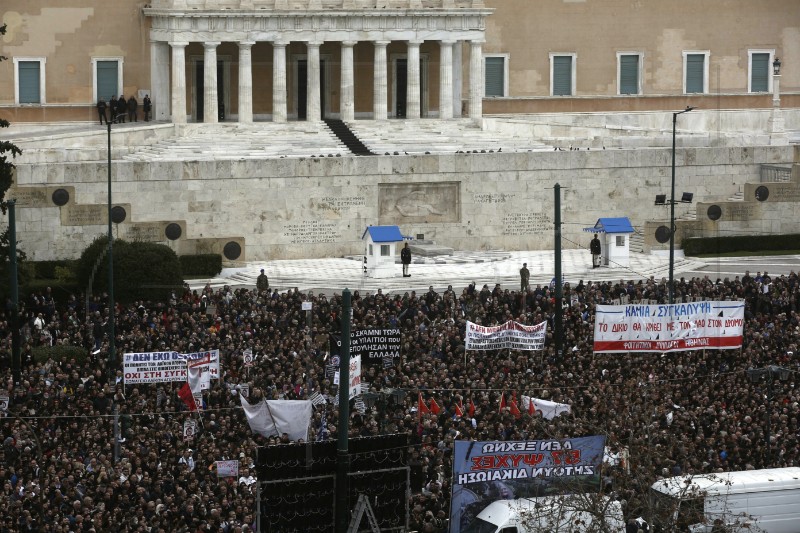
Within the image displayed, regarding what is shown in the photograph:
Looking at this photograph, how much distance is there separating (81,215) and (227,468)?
85.7ft

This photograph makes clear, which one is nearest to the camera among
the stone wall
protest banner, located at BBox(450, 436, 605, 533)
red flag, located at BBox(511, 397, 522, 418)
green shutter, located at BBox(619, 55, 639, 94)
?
protest banner, located at BBox(450, 436, 605, 533)

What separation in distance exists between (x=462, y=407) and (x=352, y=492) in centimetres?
1072

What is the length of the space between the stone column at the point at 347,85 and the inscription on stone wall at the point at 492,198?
9448mm

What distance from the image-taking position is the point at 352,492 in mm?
26922

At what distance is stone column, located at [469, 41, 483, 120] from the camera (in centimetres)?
7206

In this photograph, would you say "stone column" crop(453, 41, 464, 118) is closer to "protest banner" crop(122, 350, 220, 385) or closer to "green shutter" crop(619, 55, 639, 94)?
"green shutter" crop(619, 55, 639, 94)

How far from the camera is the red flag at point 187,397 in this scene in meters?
38.1

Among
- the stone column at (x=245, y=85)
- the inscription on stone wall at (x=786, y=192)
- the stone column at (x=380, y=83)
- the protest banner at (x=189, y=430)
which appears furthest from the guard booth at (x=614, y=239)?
the protest banner at (x=189, y=430)

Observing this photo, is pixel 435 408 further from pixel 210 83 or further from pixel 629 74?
pixel 629 74

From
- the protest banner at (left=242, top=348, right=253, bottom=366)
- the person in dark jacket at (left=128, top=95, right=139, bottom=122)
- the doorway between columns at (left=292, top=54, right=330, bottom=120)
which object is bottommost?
the protest banner at (left=242, top=348, right=253, bottom=366)

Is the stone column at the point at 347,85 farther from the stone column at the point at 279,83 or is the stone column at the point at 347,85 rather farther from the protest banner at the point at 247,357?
the protest banner at the point at 247,357

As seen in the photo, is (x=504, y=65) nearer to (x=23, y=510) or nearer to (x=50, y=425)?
(x=50, y=425)

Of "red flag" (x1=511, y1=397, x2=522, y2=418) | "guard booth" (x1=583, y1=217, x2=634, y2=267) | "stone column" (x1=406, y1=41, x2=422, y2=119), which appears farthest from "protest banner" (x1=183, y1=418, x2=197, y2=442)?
"stone column" (x1=406, y1=41, x2=422, y2=119)

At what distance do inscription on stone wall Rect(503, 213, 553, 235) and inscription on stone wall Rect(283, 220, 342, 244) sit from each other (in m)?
5.66
